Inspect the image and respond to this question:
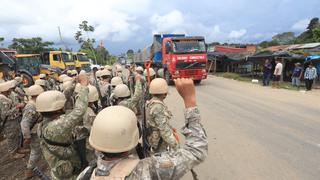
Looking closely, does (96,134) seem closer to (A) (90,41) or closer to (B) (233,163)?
(B) (233,163)

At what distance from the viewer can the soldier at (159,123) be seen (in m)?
2.88

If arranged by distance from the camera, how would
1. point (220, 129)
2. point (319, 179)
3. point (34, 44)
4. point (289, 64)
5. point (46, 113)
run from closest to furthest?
point (46, 113), point (319, 179), point (220, 129), point (289, 64), point (34, 44)

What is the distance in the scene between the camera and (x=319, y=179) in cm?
405

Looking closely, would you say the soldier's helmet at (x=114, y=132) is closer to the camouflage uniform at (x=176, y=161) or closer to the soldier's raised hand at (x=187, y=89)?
the camouflage uniform at (x=176, y=161)

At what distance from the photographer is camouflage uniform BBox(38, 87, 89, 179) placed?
254cm

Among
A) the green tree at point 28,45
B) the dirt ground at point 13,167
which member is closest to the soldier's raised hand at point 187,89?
the dirt ground at point 13,167

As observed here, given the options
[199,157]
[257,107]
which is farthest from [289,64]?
[199,157]

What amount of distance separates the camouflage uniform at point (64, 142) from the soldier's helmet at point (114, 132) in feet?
3.74

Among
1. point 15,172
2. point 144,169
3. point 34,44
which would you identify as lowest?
point 15,172

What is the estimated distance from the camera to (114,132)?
1.45m

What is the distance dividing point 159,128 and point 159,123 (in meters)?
0.05

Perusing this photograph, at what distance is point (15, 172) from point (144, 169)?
4323mm

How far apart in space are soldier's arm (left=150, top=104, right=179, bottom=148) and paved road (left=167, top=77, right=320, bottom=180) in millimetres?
1582

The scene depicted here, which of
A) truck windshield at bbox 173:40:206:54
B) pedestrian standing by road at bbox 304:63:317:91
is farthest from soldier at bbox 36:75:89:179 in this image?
pedestrian standing by road at bbox 304:63:317:91
